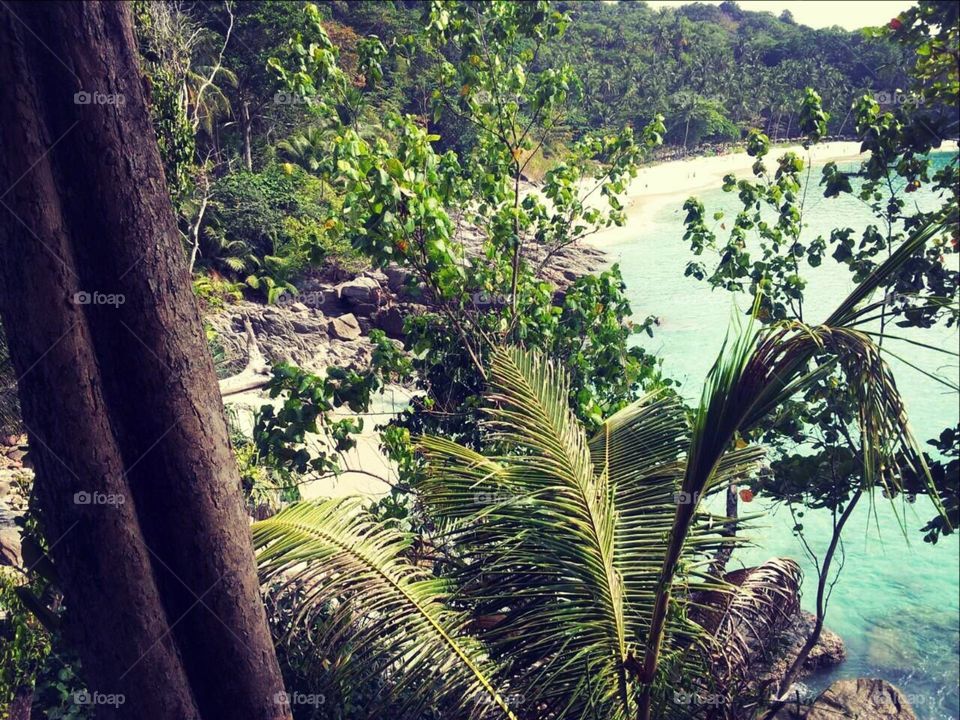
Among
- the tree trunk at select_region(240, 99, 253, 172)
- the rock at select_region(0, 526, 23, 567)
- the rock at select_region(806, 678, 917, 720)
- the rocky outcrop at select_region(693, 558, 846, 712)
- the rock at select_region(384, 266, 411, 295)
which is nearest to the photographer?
the rocky outcrop at select_region(693, 558, 846, 712)

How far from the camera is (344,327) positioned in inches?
699

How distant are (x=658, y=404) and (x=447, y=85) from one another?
341 centimetres

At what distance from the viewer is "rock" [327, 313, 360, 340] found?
1753 cm

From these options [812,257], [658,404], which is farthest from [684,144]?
[658,404]

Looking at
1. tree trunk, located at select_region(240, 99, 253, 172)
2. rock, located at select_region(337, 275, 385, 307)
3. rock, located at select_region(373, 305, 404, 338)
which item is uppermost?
tree trunk, located at select_region(240, 99, 253, 172)

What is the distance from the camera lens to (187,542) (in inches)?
107

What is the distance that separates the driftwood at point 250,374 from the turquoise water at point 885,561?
22.6 ft

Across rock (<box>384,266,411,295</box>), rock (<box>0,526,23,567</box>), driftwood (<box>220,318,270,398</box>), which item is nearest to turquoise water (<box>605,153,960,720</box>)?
rock (<box>0,526,23,567</box>)

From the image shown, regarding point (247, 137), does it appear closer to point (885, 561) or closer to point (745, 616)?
point (885, 561)

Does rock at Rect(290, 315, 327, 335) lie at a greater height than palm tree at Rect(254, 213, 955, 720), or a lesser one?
lesser

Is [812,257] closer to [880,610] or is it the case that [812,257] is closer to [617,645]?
[617,645]

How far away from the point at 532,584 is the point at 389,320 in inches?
613

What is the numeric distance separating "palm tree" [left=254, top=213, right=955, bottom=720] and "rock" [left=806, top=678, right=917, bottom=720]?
480 cm

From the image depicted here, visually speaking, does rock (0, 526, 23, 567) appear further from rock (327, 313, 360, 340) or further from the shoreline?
the shoreline
